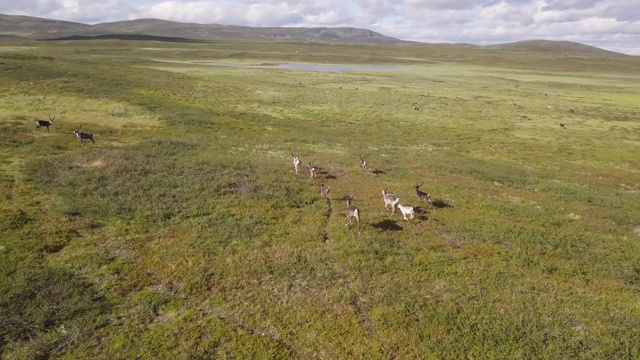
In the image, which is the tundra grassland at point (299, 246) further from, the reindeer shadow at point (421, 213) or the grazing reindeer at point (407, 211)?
the grazing reindeer at point (407, 211)

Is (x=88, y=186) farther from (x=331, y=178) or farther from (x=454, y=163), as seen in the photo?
(x=454, y=163)

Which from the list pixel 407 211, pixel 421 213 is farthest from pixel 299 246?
pixel 421 213

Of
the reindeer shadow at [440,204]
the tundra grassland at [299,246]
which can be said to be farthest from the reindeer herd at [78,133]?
the reindeer shadow at [440,204]

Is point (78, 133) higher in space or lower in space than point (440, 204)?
higher

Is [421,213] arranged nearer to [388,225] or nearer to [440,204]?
[440,204]

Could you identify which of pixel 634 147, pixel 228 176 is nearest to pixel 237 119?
pixel 228 176

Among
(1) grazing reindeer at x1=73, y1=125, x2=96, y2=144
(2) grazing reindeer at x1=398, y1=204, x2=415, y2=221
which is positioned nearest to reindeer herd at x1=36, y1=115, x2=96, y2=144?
(1) grazing reindeer at x1=73, y1=125, x2=96, y2=144

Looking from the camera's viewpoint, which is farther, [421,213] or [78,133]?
[78,133]
